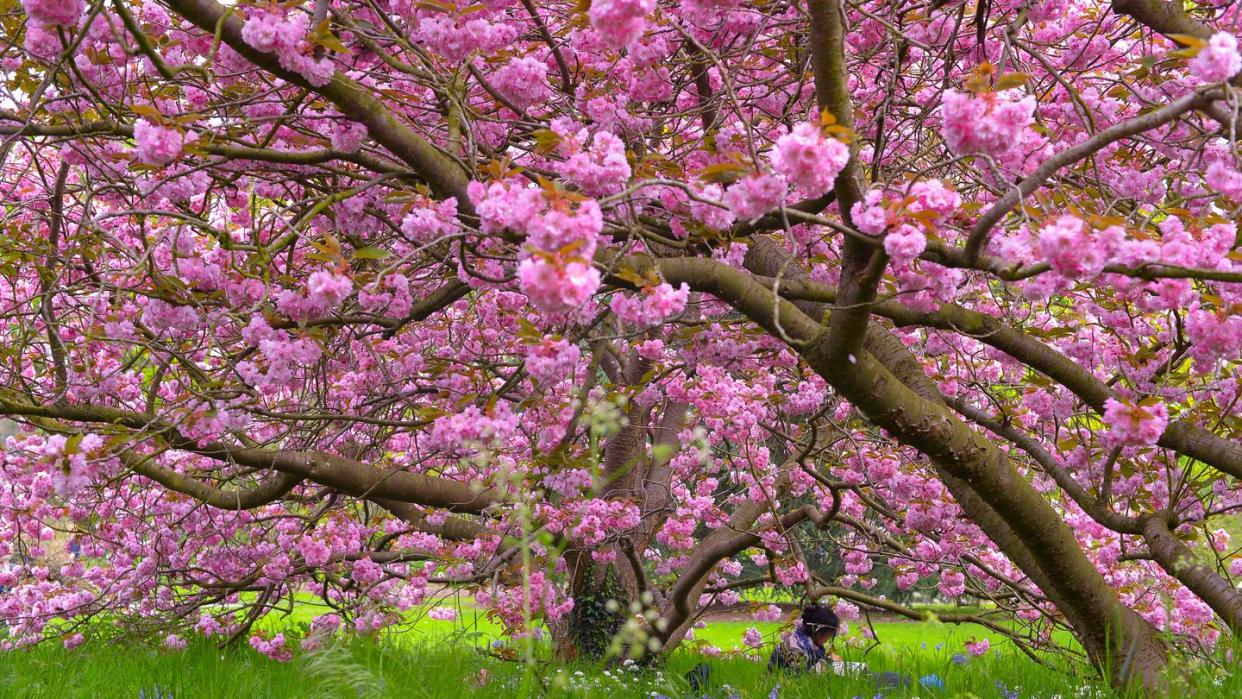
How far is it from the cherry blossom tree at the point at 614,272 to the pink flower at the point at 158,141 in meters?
0.02

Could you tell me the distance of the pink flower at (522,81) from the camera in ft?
10.8

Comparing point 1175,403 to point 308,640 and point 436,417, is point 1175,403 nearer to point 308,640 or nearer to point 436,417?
point 436,417

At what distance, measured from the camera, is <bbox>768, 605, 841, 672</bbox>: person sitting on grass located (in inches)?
197

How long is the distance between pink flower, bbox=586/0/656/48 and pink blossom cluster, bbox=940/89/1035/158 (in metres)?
0.78

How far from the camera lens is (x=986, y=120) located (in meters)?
2.17

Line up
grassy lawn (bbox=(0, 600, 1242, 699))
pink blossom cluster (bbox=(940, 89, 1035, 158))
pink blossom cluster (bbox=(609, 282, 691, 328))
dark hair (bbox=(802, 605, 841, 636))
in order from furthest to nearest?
dark hair (bbox=(802, 605, 841, 636))
grassy lawn (bbox=(0, 600, 1242, 699))
pink blossom cluster (bbox=(609, 282, 691, 328))
pink blossom cluster (bbox=(940, 89, 1035, 158))

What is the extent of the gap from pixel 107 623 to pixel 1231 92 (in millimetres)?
6785

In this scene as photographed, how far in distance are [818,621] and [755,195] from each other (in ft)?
13.6

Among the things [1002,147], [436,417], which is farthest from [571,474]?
[1002,147]

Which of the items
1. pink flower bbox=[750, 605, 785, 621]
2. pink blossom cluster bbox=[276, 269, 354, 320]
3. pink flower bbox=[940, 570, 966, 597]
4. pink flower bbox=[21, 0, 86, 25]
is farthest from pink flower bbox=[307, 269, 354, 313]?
pink flower bbox=[750, 605, 785, 621]

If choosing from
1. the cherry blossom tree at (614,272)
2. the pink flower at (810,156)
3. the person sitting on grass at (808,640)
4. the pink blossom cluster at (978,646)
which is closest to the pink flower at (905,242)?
the cherry blossom tree at (614,272)

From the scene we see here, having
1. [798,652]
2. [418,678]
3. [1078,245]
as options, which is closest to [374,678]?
[418,678]

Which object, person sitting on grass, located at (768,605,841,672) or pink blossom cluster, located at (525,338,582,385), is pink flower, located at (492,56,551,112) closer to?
pink blossom cluster, located at (525,338,582,385)

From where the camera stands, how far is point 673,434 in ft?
21.4
